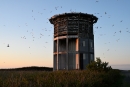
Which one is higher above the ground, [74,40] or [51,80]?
[74,40]

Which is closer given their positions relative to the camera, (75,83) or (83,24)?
(75,83)

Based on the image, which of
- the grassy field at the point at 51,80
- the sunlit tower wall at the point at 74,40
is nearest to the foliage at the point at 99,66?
the grassy field at the point at 51,80

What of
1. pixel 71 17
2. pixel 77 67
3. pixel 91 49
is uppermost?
pixel 71 17

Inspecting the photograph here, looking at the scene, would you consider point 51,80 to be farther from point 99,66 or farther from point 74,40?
point 74,40

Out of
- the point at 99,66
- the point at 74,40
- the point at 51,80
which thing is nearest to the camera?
the point at 51,80

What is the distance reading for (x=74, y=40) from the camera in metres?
40.6

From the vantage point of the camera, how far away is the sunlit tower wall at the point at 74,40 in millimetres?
38438

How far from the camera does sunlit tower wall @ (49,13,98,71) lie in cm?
3844

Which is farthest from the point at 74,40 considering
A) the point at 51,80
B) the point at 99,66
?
the point at 51,80

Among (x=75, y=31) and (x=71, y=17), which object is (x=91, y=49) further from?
(x=71, y=17)

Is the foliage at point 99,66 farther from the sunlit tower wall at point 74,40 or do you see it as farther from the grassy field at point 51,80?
the sunlit tower wall at point 74,40

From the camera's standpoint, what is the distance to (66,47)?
3847 centimetres

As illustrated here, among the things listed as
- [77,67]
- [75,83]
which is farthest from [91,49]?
[75,83]

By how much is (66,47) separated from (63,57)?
2.75m
